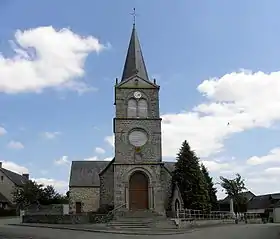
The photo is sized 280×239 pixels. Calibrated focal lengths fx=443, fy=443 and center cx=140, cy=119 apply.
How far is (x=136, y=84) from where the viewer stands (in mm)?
40938

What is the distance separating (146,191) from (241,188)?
37449mm

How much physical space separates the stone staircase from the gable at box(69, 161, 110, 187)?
20198 mm

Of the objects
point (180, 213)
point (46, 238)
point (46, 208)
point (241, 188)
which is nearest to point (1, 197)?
point (46, 208)

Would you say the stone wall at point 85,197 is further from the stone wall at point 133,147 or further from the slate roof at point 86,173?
the stone wall at point 133,147

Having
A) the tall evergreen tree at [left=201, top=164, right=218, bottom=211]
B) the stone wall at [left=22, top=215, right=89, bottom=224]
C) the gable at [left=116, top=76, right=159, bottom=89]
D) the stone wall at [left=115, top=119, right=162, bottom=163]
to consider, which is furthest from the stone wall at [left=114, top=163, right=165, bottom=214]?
the tall evergreen tree at [left=201, top=164, right=218, bottom=211]

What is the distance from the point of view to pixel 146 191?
39031 mm

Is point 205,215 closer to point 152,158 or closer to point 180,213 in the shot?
point 180,213

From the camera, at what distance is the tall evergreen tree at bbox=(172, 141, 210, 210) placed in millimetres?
39031

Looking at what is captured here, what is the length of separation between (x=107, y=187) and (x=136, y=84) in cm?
981

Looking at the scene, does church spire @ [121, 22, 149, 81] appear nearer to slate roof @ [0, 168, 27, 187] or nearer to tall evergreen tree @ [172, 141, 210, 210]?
tall evergreen tree @ [172, 141, 210, 210]

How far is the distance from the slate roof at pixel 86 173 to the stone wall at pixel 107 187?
1502 centimetres

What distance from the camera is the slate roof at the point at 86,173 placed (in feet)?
184

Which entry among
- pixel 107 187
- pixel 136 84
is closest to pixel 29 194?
pixel 107 187

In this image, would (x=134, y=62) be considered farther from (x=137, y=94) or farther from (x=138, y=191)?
(x=138, y=191)
